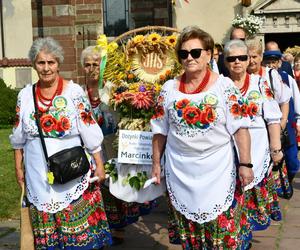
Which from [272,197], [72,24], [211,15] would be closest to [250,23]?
[211,15]

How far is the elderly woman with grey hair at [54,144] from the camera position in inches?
186

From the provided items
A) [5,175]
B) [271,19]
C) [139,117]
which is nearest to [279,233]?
[139,117]

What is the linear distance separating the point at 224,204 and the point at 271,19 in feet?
53.3

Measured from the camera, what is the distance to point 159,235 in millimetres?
6449

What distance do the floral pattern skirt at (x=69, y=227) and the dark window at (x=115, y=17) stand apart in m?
15.8

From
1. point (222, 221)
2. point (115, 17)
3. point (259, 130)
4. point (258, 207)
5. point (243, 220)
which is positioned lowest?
point (258, 207)

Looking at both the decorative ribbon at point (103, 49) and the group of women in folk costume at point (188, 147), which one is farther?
the decorative ribbon at point (103, 49)

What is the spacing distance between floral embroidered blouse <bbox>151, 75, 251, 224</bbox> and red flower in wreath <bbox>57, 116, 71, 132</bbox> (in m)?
0.80

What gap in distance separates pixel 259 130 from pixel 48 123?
1.87 meters

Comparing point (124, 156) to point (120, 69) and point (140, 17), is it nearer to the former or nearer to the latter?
point (120, 69)

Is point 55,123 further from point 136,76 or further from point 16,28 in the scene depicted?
point 16,28

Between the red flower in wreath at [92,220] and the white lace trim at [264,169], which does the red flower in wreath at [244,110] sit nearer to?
the white lace trim at [264,169]

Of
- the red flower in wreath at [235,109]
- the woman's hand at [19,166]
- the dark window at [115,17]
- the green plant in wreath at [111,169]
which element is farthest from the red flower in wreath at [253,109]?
the dark window at [115,17]

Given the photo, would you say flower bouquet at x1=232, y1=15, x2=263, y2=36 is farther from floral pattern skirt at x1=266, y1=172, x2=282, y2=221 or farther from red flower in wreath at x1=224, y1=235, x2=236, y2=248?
red flower in wreath at x1=224, y1=235, x2=236, y2=248
